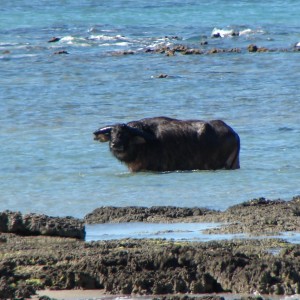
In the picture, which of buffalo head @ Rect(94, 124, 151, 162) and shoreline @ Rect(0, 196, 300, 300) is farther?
buffalo head @ Rect(94, 124, 151, 162)

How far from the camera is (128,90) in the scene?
21.3 meters

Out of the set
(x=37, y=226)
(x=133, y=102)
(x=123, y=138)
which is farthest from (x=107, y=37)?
(x=37, y=226)

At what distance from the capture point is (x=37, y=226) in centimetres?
771

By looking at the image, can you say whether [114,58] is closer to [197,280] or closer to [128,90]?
[128,90]

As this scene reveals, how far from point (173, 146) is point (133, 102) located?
6.40 meters

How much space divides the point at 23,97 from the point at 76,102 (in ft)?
4.46

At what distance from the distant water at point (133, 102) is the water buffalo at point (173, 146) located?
0.81 ft

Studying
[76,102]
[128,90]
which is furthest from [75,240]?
[128,90]

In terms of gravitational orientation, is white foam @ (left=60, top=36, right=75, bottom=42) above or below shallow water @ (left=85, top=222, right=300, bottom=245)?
below

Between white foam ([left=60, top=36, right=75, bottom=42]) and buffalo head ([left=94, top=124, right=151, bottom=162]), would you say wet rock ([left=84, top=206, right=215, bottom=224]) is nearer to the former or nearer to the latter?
buffalo head ([left=94, top=124, right=151, bottom=162])

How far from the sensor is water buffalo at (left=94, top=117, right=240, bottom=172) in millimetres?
13078

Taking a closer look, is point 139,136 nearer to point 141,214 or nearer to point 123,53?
point 141,214

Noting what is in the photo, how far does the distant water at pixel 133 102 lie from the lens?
11398 millimetres

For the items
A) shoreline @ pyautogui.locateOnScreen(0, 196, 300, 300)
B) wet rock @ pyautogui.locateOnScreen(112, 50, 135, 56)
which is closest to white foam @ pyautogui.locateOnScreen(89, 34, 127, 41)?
wet rock @ pyautogui.locateOnScreen(112, 50, 135, 56)
